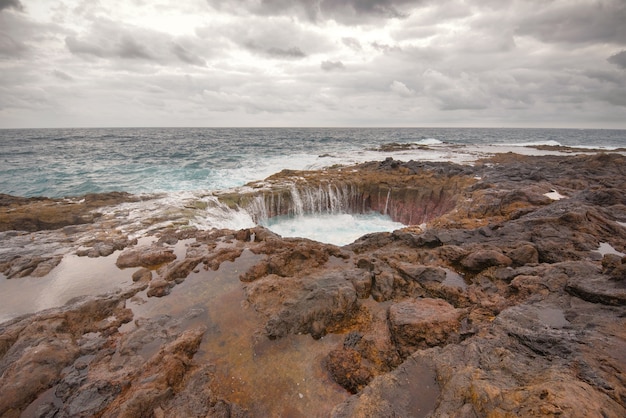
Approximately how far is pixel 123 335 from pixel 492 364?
9.02 metres

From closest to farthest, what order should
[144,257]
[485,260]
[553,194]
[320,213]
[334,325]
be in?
[334,325], [485,260], [144,257], [553,194], [320,213]

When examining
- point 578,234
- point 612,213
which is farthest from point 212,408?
point 612,213

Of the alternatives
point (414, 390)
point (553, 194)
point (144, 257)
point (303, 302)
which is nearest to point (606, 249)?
point (553, 194)

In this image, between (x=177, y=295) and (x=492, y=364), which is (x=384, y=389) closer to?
(x=492, y=364)

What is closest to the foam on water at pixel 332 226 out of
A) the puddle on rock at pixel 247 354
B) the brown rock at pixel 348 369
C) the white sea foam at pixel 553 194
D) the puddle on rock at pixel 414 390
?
the white sea foam at pixel 553 194

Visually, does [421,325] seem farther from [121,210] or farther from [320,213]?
[121,210]

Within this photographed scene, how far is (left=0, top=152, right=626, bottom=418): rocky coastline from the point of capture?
195 inches

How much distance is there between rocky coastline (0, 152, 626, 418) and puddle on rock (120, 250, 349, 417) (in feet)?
0.12

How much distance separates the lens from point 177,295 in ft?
31.1

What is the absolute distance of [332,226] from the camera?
23.3 metres

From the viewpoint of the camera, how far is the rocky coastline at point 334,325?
4.95 metres

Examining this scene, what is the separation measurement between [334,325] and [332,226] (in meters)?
15.7

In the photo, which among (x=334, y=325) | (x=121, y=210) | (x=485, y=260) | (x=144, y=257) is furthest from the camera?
A: (x=121, y=210)

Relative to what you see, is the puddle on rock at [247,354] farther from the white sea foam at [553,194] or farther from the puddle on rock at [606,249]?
the white sea foam at [553,194]
